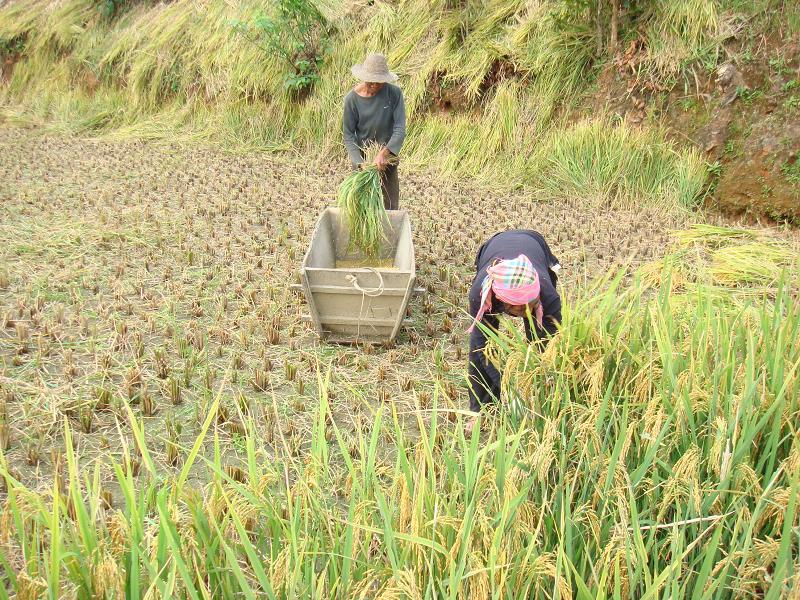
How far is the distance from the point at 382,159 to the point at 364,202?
0.44 metres

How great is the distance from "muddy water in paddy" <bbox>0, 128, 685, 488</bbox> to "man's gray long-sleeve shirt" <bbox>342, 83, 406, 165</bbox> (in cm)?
88

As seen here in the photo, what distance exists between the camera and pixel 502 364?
281cm

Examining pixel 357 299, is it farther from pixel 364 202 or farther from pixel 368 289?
pixel 364 202

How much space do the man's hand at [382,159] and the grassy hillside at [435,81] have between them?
2519 millimetres

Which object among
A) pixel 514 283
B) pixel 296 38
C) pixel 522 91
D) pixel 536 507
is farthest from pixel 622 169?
pixel 536 507

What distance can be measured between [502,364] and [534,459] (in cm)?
90

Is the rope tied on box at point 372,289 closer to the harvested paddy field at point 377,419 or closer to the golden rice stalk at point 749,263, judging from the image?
the harvested paddy field at point 377,419

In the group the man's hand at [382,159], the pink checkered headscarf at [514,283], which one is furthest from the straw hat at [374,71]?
the pink checkered headscarf at [514,283]

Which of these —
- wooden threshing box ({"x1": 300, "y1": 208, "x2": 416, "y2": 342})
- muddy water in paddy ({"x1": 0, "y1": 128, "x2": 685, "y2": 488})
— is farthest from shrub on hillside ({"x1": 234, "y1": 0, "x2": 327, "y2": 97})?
wooden threshing box ({"x1": 300, "y1": 208, "x2": 416, "y2": 342})

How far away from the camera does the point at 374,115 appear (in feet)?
16.7

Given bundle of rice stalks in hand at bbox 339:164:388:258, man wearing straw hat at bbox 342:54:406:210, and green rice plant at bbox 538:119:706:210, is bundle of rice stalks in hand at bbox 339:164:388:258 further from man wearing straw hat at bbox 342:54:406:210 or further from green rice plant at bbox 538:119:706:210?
green rice plant at bbox 538:119:706:210

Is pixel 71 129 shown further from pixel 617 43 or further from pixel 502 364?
pixel 502 364

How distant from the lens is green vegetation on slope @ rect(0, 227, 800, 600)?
1.59 metres

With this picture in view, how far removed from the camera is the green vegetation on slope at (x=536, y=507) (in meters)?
1.59
